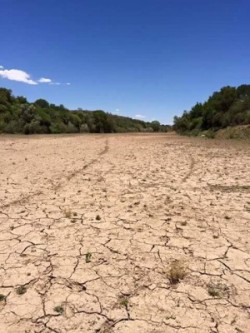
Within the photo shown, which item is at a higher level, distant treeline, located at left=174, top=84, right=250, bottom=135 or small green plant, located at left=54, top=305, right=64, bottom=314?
distant treeline, located at left=174, top=84, right=250, bottom=135

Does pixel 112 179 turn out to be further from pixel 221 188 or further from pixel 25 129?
pixel 25 129

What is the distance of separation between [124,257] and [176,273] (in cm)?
67

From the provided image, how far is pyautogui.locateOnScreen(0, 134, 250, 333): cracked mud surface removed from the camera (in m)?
2.65

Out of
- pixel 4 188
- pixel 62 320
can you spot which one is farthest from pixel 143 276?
pixel 4 188

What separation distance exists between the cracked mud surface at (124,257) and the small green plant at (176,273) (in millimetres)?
17

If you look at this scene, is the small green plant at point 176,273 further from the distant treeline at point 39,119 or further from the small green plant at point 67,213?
the distant treeline at point 39,119

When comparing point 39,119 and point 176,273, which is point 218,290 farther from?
point 39,119

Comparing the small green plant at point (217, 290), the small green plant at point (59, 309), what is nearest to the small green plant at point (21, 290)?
the small green plant at point (59, 309)

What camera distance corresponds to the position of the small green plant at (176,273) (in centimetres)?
317

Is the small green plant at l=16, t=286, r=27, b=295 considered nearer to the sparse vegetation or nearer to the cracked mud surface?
the cracked mud surface

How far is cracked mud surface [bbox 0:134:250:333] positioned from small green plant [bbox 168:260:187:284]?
17 mm

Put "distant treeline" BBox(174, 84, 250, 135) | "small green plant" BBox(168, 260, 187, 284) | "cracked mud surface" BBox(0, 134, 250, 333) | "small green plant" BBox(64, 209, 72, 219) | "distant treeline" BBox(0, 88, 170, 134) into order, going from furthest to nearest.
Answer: "distant treeline" BBox(0, 88, 170, 134) → "distant treeline" BBox(174, 84, 250, 135) → "small green plant" BBox(64, 209, 72, 219) → "small green plant" BBox(168, 260, 187, 284) → "cracked mud surface" BBox(0, 134, 250, 333)

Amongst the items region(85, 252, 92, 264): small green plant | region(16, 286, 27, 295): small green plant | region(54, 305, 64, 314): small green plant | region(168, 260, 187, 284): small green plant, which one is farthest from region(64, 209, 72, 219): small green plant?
region(54, 305, 64, 314): small green plant

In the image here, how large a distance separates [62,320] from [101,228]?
1935 millimetres
